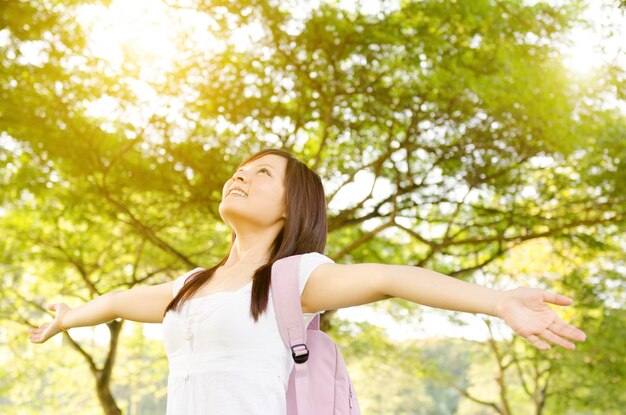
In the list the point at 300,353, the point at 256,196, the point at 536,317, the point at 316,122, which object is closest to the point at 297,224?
the point at 256,196

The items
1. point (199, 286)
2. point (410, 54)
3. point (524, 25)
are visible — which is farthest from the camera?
point (410, 54)

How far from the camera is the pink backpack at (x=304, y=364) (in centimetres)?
235

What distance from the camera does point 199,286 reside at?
2699 millimetres

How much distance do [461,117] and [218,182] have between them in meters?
3.42

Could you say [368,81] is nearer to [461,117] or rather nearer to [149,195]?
[461,117]

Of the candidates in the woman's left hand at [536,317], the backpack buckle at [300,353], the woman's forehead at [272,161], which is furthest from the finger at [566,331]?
the woman's forehead at [272,161]

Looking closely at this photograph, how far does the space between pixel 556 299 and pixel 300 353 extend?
803 mm

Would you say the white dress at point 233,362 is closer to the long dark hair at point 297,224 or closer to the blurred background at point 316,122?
the long dark hair at point 297,224

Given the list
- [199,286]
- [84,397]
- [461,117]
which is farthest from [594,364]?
[84,397]

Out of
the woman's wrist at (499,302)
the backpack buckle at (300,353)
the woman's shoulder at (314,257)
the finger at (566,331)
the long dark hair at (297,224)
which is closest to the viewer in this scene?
the finger at (566,331)

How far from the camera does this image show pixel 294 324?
2375 millimetres

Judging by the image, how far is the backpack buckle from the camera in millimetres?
2326

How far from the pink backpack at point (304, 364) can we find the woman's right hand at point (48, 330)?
3.65 feet

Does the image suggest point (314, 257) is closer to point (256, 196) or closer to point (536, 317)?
point (256, 196)
